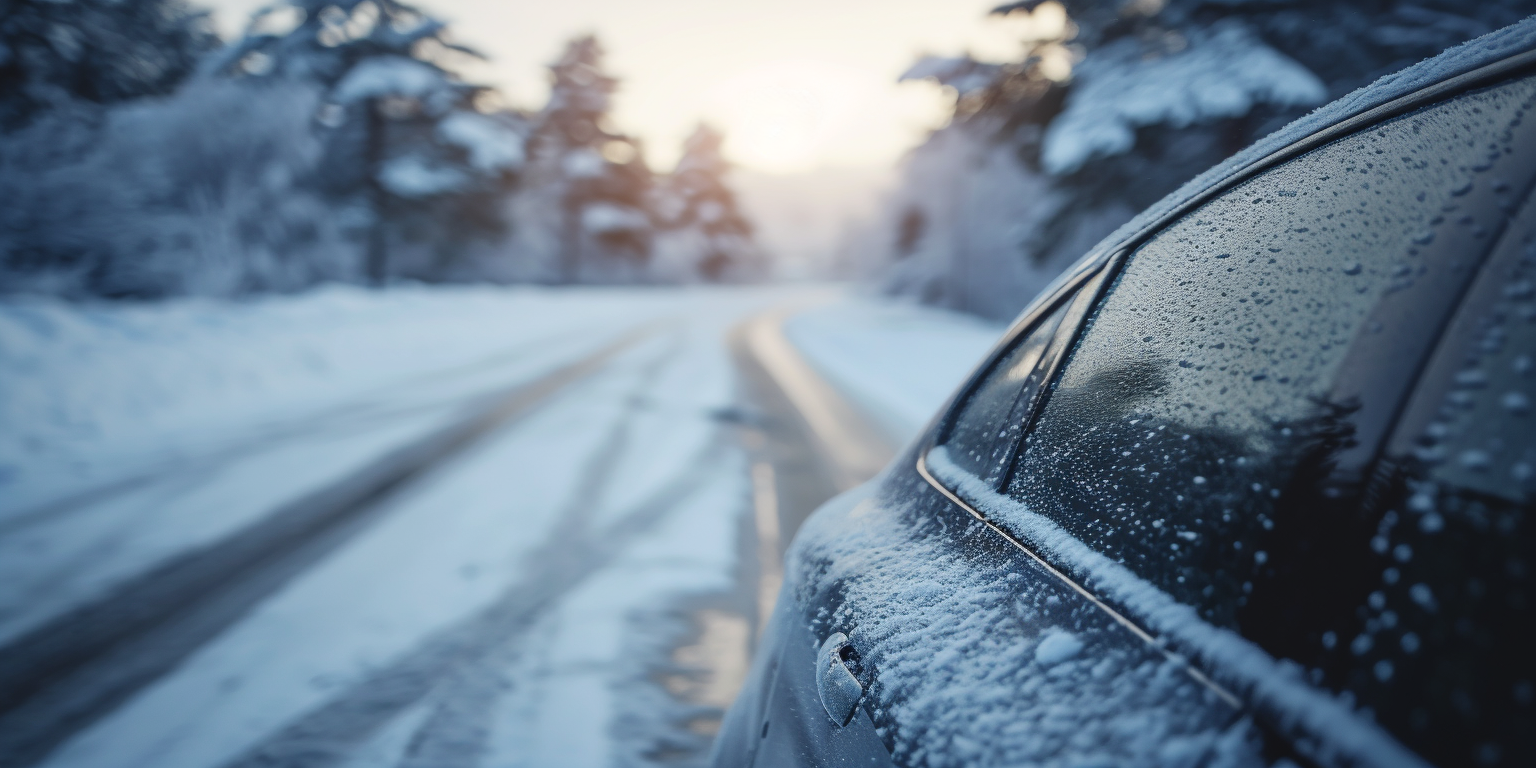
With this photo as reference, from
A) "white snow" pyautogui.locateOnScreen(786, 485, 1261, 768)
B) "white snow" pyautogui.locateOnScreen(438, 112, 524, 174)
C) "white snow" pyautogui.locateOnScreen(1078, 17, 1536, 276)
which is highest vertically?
"white snow" pyautogui.locateOnScreen(438, 112, 524, 174)

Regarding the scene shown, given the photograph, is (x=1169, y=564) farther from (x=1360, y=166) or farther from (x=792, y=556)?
(x=792, y=556)

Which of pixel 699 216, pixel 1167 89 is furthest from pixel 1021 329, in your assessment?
pixel 699 216

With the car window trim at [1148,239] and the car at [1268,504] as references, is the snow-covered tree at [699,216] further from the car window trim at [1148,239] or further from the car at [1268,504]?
the car at [1268,504]

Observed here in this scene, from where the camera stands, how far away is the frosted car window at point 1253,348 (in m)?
0.71

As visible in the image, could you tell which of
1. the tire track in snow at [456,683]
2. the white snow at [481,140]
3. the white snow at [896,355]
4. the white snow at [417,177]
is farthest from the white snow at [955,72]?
the white snow at [417,177]

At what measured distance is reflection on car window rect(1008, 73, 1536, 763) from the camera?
68 centimetres

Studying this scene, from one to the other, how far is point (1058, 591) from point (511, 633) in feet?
8.63

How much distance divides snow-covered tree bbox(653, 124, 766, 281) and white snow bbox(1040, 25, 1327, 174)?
33.5m

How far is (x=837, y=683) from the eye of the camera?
1.07 meters

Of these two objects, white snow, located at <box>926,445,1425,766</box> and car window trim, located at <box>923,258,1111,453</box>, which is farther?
car window trim, located at <box>923,258,1111,453</box>

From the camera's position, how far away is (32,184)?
11.6 m

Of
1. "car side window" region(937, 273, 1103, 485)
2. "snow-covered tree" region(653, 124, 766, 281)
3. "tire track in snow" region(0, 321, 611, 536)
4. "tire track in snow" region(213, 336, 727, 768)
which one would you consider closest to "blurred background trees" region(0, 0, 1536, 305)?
"car side window" region(937, 273, 1103, 485)

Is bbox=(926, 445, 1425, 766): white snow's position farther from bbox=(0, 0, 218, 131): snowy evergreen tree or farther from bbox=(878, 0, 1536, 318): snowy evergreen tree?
bbox=(0, 0, 218, 131): snowy evergreen tree

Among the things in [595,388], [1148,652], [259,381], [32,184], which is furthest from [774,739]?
[32,184]
